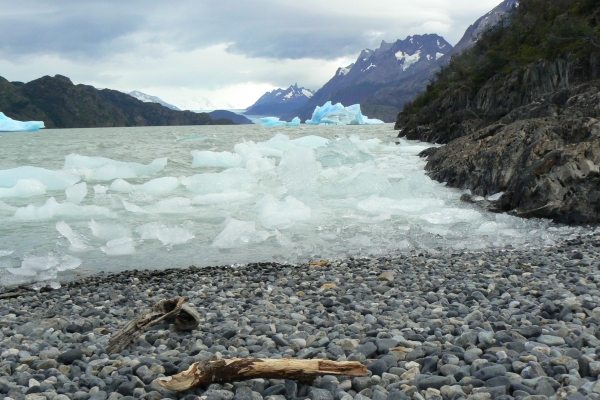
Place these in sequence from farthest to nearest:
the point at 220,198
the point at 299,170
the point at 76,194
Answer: the point at 299,170, the point at 220,198, the point at 76,194

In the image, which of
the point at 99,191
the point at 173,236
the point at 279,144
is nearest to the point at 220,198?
the point at 99,191

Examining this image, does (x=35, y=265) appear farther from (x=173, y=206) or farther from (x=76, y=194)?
(x=76, y=194)

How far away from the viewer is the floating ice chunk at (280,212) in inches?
384

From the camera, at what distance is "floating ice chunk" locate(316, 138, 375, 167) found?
830 inches

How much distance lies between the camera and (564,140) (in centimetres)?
1123

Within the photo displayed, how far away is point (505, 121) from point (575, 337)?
57.1ft

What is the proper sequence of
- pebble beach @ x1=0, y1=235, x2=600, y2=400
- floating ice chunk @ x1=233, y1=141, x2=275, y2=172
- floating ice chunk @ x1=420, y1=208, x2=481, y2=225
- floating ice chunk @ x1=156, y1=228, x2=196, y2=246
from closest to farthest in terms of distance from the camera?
pebble beach @ x1=0, y1=235, x2=600, y2=400 → floating ice chunk @ x1=156, y1=228, x2=196, y2=246 → floating ice chunk @ x1=420, y1=208, x2=481, y2=225 → floating ice chunk @ x1=233, y1=141, x2=275, y2=172

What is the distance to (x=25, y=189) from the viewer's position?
14.1 m

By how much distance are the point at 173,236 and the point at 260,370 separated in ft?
20.9

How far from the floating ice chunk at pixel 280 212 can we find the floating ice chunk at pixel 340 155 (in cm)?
1032

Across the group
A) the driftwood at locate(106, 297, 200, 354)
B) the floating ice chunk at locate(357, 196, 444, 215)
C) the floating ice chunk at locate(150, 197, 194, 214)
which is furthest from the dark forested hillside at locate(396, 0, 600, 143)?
the driftwood at locate(106, 297, 200, 354)

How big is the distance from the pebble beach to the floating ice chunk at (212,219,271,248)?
6.89ft

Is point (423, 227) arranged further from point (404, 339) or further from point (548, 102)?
point (548, 102)

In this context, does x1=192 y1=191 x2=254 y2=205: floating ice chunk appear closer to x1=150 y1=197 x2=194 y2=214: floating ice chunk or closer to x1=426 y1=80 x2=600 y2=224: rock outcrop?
x1=150 y1=197 x2=194 y2=214: floating ice chunk
